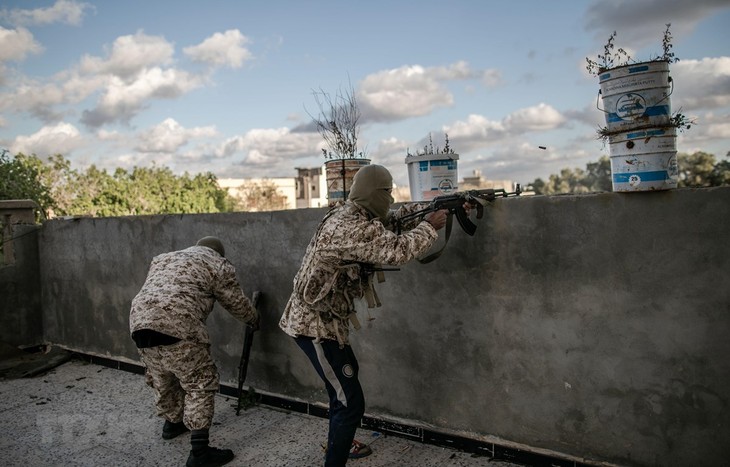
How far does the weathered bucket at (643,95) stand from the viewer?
2.91 meters

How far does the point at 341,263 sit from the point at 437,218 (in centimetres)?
65

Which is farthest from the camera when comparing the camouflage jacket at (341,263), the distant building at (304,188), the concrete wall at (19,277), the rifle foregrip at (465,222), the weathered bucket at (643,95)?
the distant building at (304,188)

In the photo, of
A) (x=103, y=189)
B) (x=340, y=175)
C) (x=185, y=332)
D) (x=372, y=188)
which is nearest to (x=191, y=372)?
(x=185, y=332)

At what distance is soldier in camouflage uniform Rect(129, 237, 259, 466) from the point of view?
13.0 ft

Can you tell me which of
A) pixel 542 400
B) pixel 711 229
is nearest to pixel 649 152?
pixel 711 229

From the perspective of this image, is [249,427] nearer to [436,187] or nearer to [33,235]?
[436,187]

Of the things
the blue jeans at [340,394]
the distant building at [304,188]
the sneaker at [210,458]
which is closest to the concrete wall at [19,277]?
the sneaker at [210,458]

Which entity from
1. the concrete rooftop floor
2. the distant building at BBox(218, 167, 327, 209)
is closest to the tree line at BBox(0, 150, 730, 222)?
the concrete rooftop floor

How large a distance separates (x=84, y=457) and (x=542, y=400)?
11.3 ft

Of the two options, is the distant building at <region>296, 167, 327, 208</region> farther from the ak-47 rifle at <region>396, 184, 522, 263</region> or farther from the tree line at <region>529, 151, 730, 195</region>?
the ak-47 rifle at <region>396, 184, 522, 263</region>

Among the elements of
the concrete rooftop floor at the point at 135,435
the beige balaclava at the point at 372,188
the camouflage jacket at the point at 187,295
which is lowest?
the concrete rooftop floor at the point at 135,435

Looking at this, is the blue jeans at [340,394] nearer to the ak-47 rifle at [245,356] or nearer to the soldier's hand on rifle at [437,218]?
the soldier's hand on rifle at [437,218]

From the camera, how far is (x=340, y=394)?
3.30 m

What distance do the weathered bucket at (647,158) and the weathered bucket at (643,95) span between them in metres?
0.05
